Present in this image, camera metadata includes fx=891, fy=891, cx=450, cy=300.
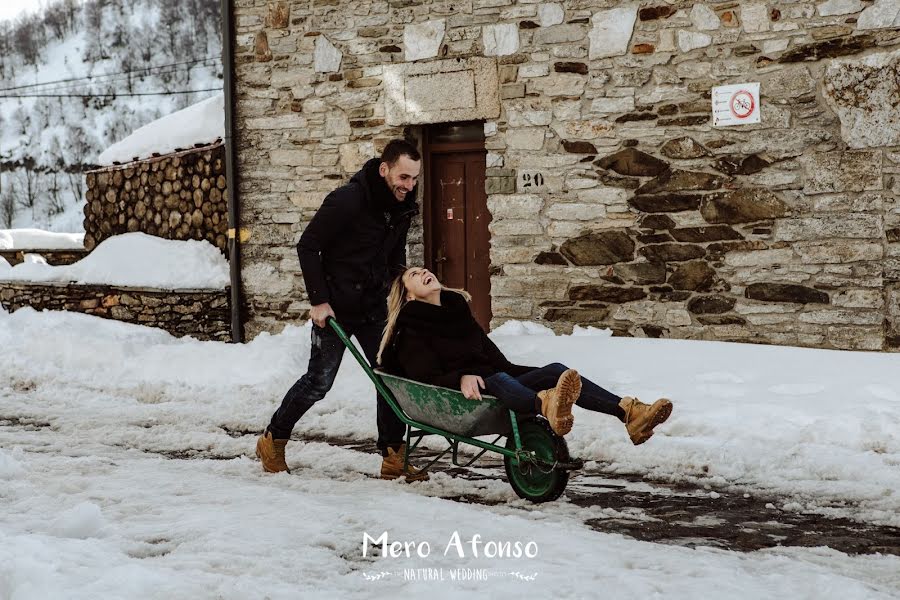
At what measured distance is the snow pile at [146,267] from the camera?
32.6 ft

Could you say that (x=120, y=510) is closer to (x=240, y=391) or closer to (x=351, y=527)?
(x=351, y=527)

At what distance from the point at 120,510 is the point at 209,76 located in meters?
73.2

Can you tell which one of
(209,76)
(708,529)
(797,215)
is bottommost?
(708,529)

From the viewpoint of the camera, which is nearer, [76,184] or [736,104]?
[736,104]

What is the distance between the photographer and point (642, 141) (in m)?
7.69

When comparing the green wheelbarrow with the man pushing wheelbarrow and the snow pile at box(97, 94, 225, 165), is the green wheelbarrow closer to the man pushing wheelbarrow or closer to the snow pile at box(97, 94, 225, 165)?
the man pushing wheelbarrow

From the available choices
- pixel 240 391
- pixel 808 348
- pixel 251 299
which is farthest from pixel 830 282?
pixel 251 299

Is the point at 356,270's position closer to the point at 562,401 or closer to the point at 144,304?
the point at 562,401

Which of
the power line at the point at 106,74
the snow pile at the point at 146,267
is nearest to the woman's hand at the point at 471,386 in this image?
the snow pile at the point at 146,267

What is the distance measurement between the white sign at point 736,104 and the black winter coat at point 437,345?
4.06 metres

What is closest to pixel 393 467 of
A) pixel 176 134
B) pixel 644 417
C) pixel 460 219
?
pixel 644 417

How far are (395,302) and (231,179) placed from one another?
5.47 metres

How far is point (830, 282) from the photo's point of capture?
712cm

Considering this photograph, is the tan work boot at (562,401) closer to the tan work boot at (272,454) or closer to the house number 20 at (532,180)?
the tan work boot at (272,454)
